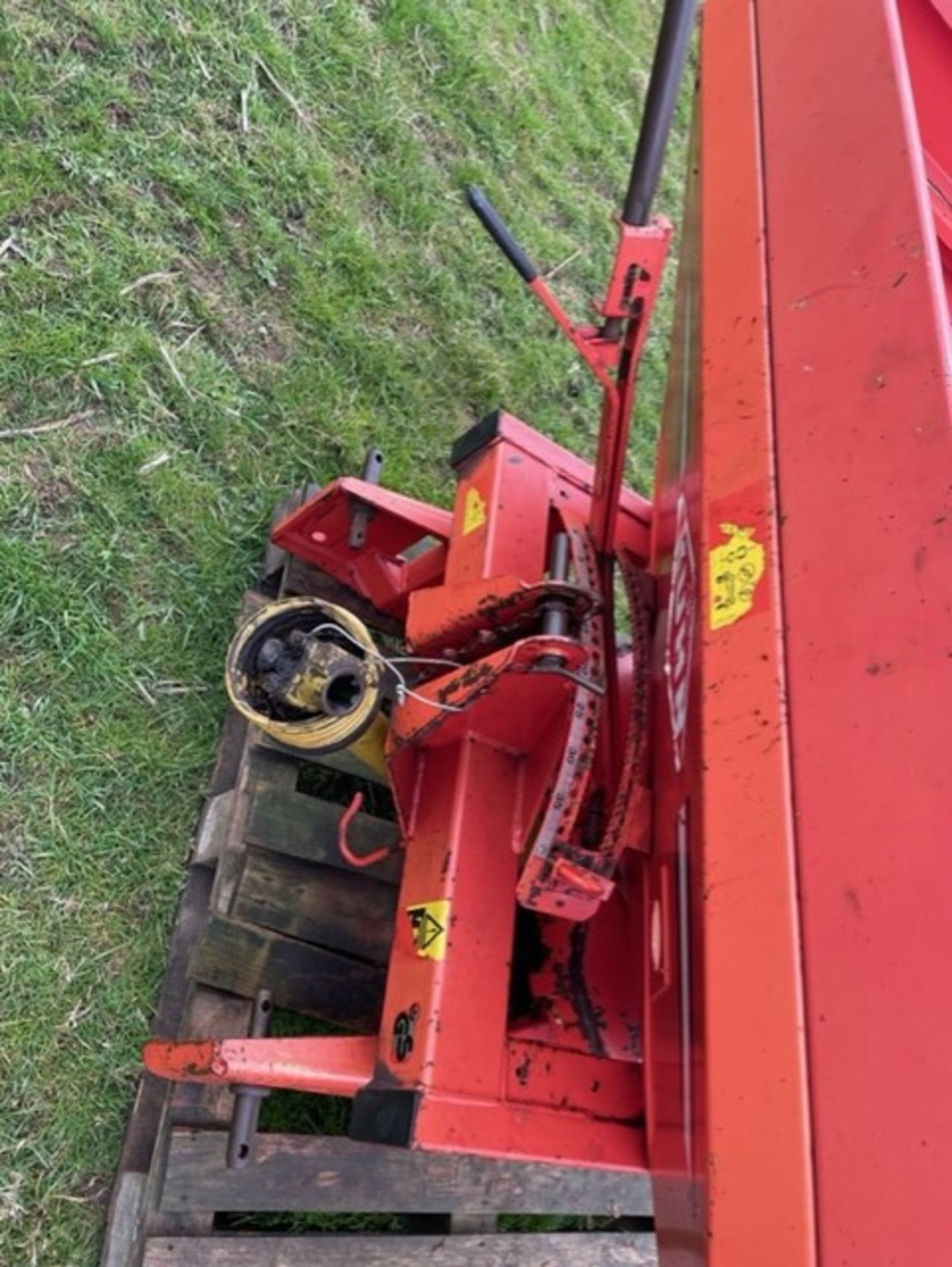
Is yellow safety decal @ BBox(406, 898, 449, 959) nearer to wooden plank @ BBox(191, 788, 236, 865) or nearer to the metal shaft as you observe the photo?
wooden plank @ BBox(191, 788, 236, 865)

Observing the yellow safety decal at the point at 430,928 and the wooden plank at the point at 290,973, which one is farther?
the wooden plank at the point at 290,973

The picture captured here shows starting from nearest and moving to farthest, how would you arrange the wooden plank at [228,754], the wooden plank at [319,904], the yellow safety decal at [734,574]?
the yellow safety decal at [734,574] < the wooden plank at [319,904] < the wooden plank at [228,754]

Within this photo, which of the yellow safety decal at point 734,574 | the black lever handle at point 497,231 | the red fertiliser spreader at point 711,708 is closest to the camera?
the red fertiliser spreader at point 711,708

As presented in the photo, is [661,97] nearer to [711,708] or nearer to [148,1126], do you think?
[711,708]

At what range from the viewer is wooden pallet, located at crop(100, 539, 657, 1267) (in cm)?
200

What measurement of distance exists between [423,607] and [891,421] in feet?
3.33

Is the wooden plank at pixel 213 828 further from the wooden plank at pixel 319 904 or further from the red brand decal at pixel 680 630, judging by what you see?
the red brand decal at pixel 680 630

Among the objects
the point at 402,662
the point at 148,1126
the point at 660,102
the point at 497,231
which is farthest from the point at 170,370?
the point at 148,1126

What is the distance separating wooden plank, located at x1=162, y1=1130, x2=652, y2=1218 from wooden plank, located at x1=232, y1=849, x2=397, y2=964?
1.21 feet

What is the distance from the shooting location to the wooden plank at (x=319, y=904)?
2.21 metres

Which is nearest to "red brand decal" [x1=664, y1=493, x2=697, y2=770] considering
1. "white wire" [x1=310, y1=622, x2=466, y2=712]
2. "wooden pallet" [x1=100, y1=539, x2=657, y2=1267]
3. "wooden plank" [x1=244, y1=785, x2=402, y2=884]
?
"white wire" [x1=310, y1=622, x2=466, y2=712]

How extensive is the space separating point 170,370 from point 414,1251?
1.92 metres

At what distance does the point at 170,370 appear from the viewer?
8.34ft

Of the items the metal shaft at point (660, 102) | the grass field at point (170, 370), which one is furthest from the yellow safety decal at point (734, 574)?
the grass field at point (170, 370)
